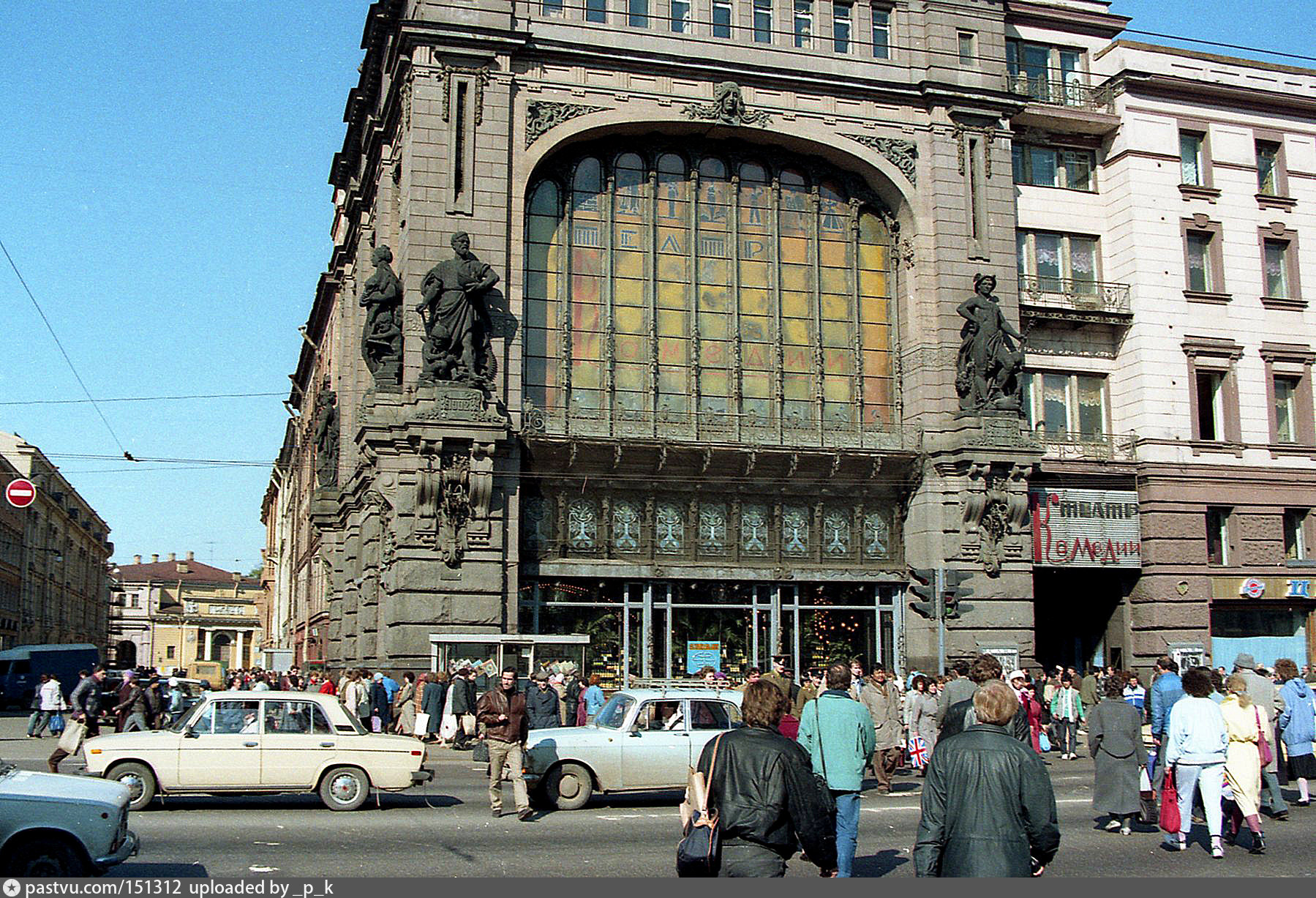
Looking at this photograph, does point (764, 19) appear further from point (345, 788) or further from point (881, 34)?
point (345, 788)

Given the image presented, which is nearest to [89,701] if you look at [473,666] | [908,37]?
[473,666]

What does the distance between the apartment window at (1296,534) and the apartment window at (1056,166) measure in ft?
34.6

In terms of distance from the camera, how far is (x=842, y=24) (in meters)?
34.4

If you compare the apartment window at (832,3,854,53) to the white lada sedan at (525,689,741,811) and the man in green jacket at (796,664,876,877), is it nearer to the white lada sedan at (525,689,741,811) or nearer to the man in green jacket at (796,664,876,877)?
the white lada sedan at (525,689,741,811)

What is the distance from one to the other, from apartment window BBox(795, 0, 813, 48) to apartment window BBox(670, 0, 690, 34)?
2.90m

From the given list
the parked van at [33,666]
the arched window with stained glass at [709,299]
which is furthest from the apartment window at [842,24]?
the parked van at [33,666]

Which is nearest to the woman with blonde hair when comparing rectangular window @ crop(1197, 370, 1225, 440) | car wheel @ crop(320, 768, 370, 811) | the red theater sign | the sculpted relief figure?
car wheel @ crop(320, 768, 370, 811)

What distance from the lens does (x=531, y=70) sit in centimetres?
3156

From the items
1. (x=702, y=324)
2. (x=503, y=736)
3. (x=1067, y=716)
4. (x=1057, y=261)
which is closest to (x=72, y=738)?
(x=503, y=736)

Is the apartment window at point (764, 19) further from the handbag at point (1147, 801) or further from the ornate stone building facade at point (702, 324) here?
the handbag at point (1147, 801)

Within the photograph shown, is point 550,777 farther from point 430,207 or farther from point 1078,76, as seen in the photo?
point 1078,76

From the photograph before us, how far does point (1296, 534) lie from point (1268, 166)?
10606 millimetres

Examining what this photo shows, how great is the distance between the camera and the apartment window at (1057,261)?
3609cm

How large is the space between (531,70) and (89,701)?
17.3m
